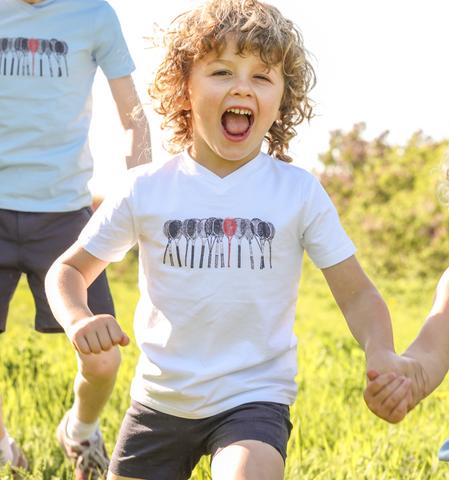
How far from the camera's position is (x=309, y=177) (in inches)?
78.6

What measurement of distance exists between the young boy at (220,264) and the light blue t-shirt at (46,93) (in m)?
0.69

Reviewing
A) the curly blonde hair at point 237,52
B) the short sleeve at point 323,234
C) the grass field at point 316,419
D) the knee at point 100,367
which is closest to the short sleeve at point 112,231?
the curly blonde hair at point 237,52

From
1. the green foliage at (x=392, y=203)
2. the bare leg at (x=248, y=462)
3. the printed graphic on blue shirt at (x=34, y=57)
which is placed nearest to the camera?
the bare leg at (x=248, y=462)

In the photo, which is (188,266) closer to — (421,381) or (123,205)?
(123,205)

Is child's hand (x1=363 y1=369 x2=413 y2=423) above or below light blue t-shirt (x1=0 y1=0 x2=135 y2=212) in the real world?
below

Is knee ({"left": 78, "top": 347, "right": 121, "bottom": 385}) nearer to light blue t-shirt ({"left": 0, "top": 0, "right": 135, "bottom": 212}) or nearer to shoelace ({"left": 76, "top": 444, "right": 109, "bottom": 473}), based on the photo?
shoelace ({"left": 76, "top": 444, "right": 109, "bottom": 473})

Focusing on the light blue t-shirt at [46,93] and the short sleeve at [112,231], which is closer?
the short sleeve at [112,231]

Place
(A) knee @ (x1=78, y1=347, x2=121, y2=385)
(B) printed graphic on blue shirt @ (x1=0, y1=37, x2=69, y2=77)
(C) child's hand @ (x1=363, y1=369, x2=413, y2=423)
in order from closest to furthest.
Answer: (C) child's hand @ (x1=363, y1=369, x2=413, y2=423)
(A) knee @ (x1=78, y1=347, x2=121, y2=385)
(B) printed graphic on blue shirt @ (x1=0, y1=37, x2=69, y2=77)

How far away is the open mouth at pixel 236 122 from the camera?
1.96 meters

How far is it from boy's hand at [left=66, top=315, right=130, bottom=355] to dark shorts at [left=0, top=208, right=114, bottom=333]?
0.97m

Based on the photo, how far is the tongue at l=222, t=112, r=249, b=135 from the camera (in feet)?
6.45

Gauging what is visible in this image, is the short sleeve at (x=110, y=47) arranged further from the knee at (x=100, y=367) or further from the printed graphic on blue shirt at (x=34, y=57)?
the knee at (x=100, y=367)

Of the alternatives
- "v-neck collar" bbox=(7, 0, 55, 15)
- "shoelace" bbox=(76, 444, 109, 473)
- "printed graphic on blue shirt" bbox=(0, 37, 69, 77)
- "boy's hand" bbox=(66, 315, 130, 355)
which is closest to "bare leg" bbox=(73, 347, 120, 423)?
"shoelace" bbox=(76, 444, 109, 473)

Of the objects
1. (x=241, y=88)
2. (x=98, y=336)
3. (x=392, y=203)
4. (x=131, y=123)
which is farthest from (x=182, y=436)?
(x=392, y=203)
